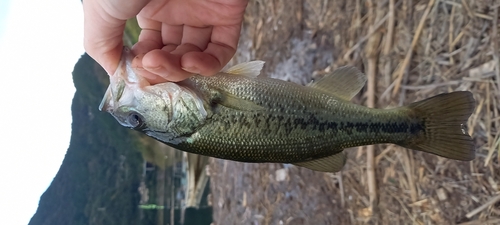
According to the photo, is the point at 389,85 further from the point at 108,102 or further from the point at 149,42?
the point at 108,102

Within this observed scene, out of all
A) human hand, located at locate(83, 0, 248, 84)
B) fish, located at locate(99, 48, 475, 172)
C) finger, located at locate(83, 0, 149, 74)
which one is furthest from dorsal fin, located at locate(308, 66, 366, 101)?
finger, located at locate(83, 0, 149, 74)

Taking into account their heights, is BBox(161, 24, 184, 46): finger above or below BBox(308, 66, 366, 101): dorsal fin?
above

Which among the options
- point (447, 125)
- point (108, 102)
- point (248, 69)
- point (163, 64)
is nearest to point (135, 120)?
point (108, 102)

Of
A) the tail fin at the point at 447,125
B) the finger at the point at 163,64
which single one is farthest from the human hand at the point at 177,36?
the tail fin at the point at 447,125

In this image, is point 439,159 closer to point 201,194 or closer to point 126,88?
point 126,88

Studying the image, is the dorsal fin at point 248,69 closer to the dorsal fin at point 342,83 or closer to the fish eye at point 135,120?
the dorsal fin at point 342,83

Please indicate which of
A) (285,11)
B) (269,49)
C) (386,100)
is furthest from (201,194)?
(386,100)

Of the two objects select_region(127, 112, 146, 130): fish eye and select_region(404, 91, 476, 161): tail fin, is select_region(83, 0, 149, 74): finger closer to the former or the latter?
select_region(127, 112, 146, 130): fish eye
